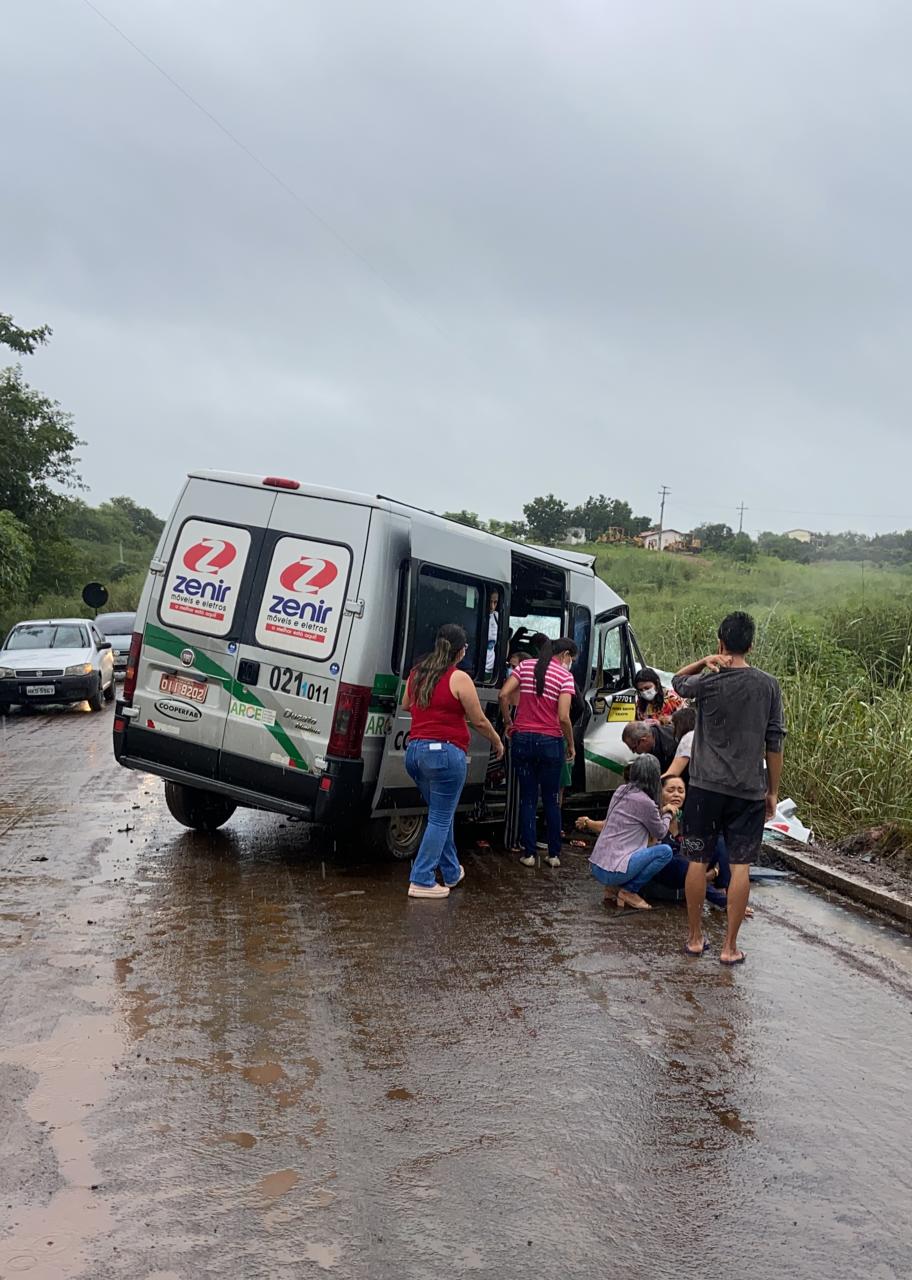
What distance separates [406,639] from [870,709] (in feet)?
18.6

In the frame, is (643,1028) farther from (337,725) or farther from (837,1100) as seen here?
(337,725)

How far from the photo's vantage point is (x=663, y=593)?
38.5 meters

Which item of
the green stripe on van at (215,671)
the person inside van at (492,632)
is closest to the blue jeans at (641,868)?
the green stripe on van at (215,671)

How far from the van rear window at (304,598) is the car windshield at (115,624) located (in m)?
18.4

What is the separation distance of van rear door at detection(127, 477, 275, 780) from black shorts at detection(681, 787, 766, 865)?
10.8 feet

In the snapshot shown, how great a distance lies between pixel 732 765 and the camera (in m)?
6.46

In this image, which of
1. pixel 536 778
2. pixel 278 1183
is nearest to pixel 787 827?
pixel 536 778

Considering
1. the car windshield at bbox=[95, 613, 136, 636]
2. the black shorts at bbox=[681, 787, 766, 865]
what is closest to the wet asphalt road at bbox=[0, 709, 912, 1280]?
the black shorts at bbox=[681, 787, 766, 865]

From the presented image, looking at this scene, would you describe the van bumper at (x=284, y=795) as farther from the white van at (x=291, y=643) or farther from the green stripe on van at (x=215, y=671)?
the green stripe on van at (x=215, y=671)

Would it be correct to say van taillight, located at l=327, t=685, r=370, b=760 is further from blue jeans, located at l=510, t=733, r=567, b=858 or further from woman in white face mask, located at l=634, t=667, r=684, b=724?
woman in white face mask, located at l=634, t=667, r=684, b=724

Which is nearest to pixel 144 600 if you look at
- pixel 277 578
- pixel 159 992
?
pixel 277 578

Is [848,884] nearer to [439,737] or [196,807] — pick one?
[439,737]

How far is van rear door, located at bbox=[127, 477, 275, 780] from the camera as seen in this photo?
8180 millimetres

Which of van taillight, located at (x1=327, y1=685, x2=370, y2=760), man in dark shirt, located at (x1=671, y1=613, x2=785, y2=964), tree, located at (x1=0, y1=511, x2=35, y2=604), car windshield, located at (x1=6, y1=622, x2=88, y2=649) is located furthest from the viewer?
tree, located at (x1=0, y1=511, x2=35, y2=604)
